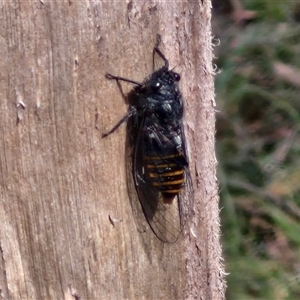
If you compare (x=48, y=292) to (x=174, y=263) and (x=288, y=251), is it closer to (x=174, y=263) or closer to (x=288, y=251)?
(x=174, y=263)

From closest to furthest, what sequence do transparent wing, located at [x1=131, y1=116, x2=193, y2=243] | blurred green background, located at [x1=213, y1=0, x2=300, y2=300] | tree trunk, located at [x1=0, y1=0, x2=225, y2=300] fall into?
tree trunk, located at [x1=0, y1=0, x2=225, y2=300]
transparent wing, located at [x1=131, y1=116, x2=193, y2=243]
blurred green background, located at [x1=213, y1=0, x2=300, y2=300]

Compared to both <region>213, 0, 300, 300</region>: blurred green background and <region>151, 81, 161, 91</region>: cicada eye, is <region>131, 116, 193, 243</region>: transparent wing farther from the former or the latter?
<region>213, 0, 300, 300</region>: blurred green background

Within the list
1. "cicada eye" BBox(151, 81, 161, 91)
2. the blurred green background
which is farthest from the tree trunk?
A: the blurred green background

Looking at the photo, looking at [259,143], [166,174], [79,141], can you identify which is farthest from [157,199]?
[259,143]

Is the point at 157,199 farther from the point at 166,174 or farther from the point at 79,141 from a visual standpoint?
the point at 79,141

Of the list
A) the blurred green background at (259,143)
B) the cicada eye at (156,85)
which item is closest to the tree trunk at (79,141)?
the cicada eye at (156,85)
